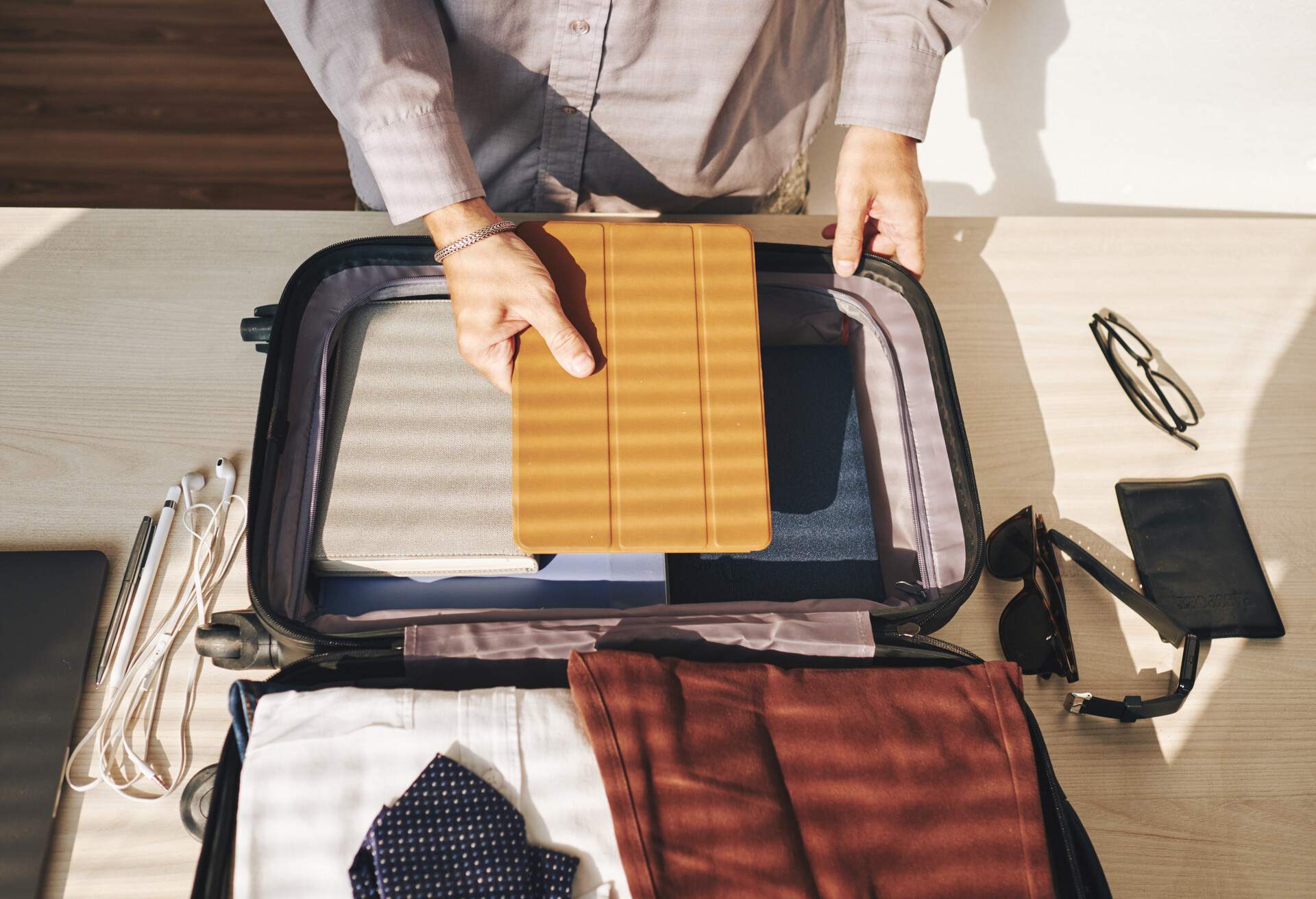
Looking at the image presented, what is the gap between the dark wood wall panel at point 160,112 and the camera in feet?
5.43

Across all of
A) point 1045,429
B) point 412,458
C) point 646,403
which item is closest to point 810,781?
point 646,403

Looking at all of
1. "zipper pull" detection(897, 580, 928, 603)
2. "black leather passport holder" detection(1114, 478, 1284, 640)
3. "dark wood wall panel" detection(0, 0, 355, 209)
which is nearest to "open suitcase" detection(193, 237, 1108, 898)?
"zipper pull" detection(897, 580, 928, 603)

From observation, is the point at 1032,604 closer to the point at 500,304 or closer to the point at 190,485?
the point at 500,304

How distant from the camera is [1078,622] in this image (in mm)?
783

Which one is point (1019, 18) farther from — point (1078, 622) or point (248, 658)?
point (248, 658)

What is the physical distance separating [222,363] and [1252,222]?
1.29 m

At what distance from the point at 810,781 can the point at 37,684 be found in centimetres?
68

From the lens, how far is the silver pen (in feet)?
2.26

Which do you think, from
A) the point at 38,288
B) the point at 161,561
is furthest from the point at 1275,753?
the point at 38,288

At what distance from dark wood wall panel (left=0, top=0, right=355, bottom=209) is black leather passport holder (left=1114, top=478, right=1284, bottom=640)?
165 centimetres

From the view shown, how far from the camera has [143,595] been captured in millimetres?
704

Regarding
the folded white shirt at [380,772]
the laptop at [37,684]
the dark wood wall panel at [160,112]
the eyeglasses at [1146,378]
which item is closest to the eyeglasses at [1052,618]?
the eyeglasses at [1146,378]

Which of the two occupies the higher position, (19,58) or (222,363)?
(19,58)

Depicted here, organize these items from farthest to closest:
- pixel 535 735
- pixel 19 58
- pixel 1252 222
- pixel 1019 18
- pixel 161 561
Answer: pixel 19 58 < pixel 1019 18 < pixel 1252 222 < pixel 161 561 < pixel 535 735
